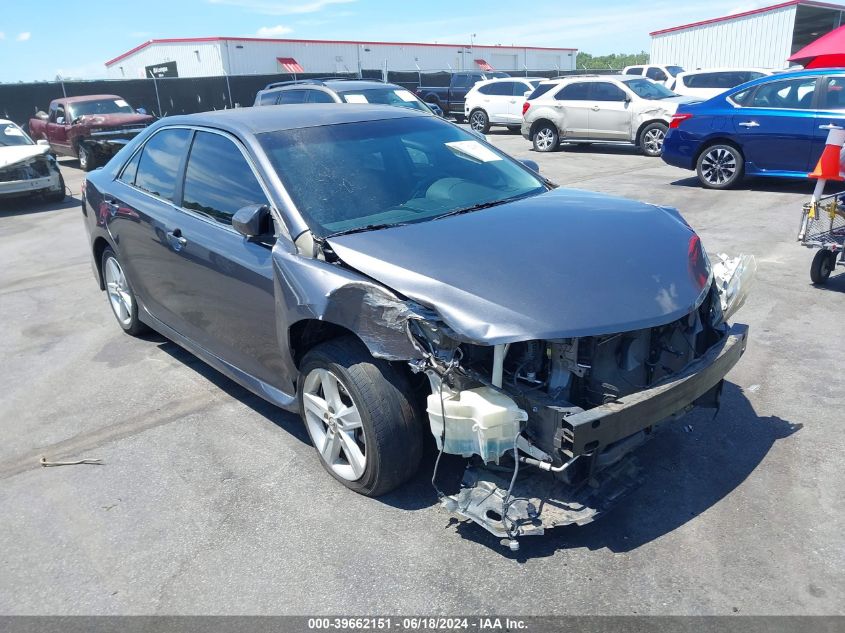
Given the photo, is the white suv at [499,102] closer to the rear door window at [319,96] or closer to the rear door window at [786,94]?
the rear door window at [319,96]

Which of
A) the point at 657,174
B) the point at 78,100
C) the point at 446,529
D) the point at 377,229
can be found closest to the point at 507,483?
the point at 446,529

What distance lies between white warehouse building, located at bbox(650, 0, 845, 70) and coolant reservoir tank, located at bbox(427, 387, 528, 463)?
111ft

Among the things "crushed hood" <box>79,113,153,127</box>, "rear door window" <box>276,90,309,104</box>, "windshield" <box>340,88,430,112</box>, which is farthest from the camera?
"crushed hood" <box>79,113,153,127</box>

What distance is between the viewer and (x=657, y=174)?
514 inches

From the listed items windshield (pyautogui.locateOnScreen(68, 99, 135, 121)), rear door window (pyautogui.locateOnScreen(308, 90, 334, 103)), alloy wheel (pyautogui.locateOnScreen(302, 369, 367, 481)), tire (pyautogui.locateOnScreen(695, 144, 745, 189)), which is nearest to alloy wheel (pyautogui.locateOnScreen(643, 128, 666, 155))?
tire (pyautogui.locateOnScreen(695, 144, 745, 189))

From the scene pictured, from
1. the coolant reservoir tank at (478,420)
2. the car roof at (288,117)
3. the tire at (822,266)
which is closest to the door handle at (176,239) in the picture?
the car roof at (288,117)

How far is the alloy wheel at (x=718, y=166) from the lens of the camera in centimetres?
1073

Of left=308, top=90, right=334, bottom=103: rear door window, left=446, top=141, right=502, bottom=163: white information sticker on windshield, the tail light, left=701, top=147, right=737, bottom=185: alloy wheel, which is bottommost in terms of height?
left=701, top=147, right=737, bottom=185: alloy wheel

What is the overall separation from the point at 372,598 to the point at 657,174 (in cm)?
1183

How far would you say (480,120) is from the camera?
2211 centimetres

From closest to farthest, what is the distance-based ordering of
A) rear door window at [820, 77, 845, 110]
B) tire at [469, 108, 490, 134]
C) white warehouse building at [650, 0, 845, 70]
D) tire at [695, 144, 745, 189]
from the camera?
1. rear door window at [820, 77, 845, 110]
2. tire at [695, 144, 745, 189]
3. tire at [469, 108, 490, 134]
4. white warehouse building at [650, 0, 845, 70]

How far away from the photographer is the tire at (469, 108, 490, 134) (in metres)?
21.9

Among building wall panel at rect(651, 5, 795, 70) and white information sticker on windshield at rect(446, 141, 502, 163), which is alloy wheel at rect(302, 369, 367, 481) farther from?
building wall panel at rect(651, 5, 795, 70)

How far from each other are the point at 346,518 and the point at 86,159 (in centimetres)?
1669
